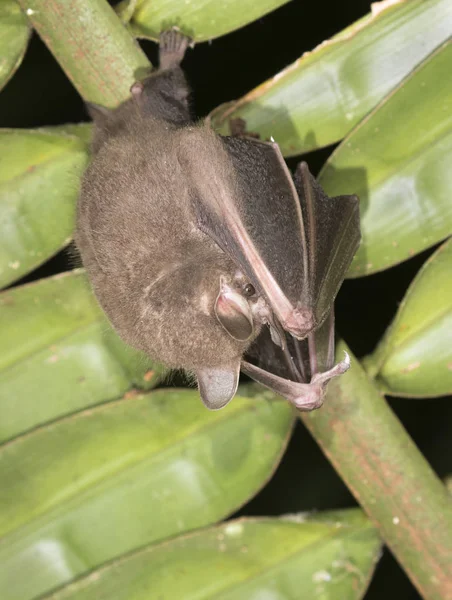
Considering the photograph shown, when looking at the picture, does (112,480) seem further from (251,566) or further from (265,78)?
(265,78)

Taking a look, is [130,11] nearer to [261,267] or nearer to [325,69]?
[325,69]

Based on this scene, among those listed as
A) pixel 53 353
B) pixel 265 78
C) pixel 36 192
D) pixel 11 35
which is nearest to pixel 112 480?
pixel 53 353

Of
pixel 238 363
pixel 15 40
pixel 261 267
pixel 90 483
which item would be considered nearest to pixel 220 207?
pixel 261 267

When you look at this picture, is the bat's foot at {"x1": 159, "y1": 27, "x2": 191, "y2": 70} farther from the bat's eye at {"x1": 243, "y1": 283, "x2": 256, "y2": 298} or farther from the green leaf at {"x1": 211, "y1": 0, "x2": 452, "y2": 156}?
the bat's eye at {"x1": 243, "y1": 283, "x2": 256, "y2": 298}

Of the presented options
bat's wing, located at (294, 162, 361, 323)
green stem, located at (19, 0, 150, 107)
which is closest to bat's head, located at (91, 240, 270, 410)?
bat's wing, located at (294, 162, 361, 323)

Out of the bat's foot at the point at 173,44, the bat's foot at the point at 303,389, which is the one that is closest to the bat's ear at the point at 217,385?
the bat's foot at the point at 303,389

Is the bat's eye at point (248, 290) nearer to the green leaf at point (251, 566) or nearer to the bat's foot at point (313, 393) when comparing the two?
the bat's foot at point (313, 393)
